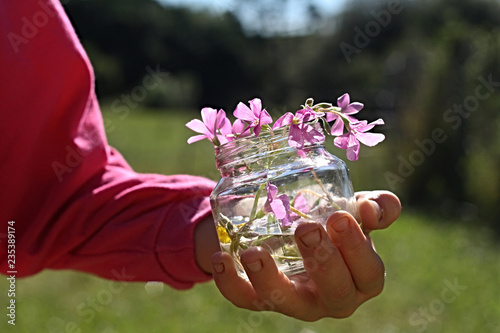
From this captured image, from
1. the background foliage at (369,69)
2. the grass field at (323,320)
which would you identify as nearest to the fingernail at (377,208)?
the background foliage at (369,69)

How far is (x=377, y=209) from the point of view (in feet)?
3.10

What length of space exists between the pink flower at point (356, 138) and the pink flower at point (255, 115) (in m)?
0.11

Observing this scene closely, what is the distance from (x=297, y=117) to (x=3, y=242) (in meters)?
0.58

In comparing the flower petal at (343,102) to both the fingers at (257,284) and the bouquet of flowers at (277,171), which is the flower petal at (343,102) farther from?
the fingers at (257,284)

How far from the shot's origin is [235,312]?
11.6 feet

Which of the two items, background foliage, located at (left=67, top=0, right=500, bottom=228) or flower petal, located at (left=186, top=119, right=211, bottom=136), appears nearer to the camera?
flower petal, located at (left=186, top=119, right=211, bottom=136)

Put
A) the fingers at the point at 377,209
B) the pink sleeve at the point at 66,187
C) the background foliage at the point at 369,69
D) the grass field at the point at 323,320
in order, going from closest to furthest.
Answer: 1. the fingers at the point at 377,209
2. the pink sleeve at the point at 66,187
3. the grass field at the point at 323,320
4. the background foliage at the point at 369,69

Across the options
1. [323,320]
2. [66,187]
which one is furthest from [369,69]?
[66,187]

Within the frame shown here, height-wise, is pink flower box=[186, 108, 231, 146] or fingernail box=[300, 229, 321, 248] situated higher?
pink flower box=[186, 108, 231, 146]

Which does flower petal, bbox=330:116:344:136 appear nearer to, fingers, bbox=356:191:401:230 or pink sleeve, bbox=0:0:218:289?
fingers, bbox=356:191:401:230

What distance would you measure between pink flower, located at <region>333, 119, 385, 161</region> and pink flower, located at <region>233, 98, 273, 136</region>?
0.37 feet

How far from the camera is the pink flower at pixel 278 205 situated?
29.9 inches

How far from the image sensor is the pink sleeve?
1057 mm

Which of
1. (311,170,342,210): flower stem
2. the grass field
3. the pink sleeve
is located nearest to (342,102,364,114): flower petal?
(311,170,342,210): flower stem
